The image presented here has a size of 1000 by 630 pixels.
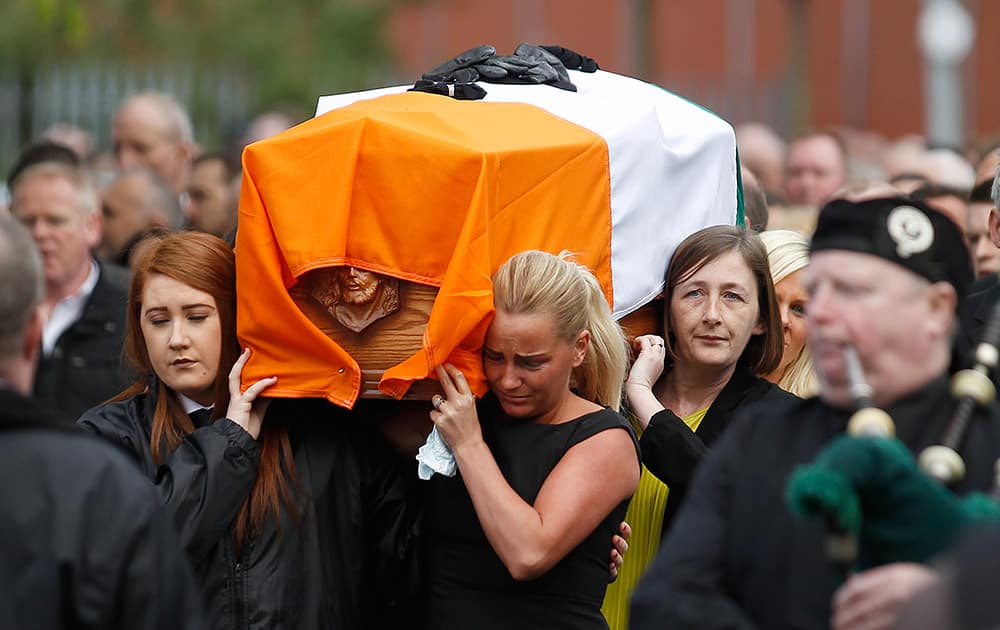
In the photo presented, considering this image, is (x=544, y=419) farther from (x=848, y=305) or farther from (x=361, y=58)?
(x=361, y=58)

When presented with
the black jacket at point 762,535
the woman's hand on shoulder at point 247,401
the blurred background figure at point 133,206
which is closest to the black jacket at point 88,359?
the blurred background figure at point 133,206

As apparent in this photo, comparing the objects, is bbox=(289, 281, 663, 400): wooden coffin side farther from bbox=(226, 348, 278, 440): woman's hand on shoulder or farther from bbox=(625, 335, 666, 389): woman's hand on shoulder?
bbox=(625, 335, 666, 389): woman's hand on shoulder

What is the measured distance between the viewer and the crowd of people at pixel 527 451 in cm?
299

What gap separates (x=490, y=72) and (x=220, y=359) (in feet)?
3.66

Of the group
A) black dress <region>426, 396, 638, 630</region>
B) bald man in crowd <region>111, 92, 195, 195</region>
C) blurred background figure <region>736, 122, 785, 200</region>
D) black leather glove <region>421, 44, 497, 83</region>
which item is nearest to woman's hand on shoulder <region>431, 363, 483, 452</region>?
black dress <region>426, 396, 638, 630</region>

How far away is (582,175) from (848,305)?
1.44 meters

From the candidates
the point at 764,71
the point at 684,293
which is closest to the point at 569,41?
the point at 764,71

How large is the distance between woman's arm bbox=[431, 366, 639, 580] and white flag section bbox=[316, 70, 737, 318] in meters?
0.58

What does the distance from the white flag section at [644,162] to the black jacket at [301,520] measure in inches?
31.9

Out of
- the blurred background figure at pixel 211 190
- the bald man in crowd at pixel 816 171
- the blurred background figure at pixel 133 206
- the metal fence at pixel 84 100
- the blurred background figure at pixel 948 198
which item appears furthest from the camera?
the metal fence at pixel 84 100

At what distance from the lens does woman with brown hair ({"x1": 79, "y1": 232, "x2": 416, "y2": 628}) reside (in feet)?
13.7

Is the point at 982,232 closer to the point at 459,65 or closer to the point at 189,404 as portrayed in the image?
the point at 459,65

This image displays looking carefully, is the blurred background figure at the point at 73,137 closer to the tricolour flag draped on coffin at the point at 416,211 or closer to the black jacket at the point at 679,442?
the tricolour flag draped on coffin at the point at 416,211

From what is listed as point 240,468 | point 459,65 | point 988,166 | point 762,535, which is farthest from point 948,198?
point 762,535
